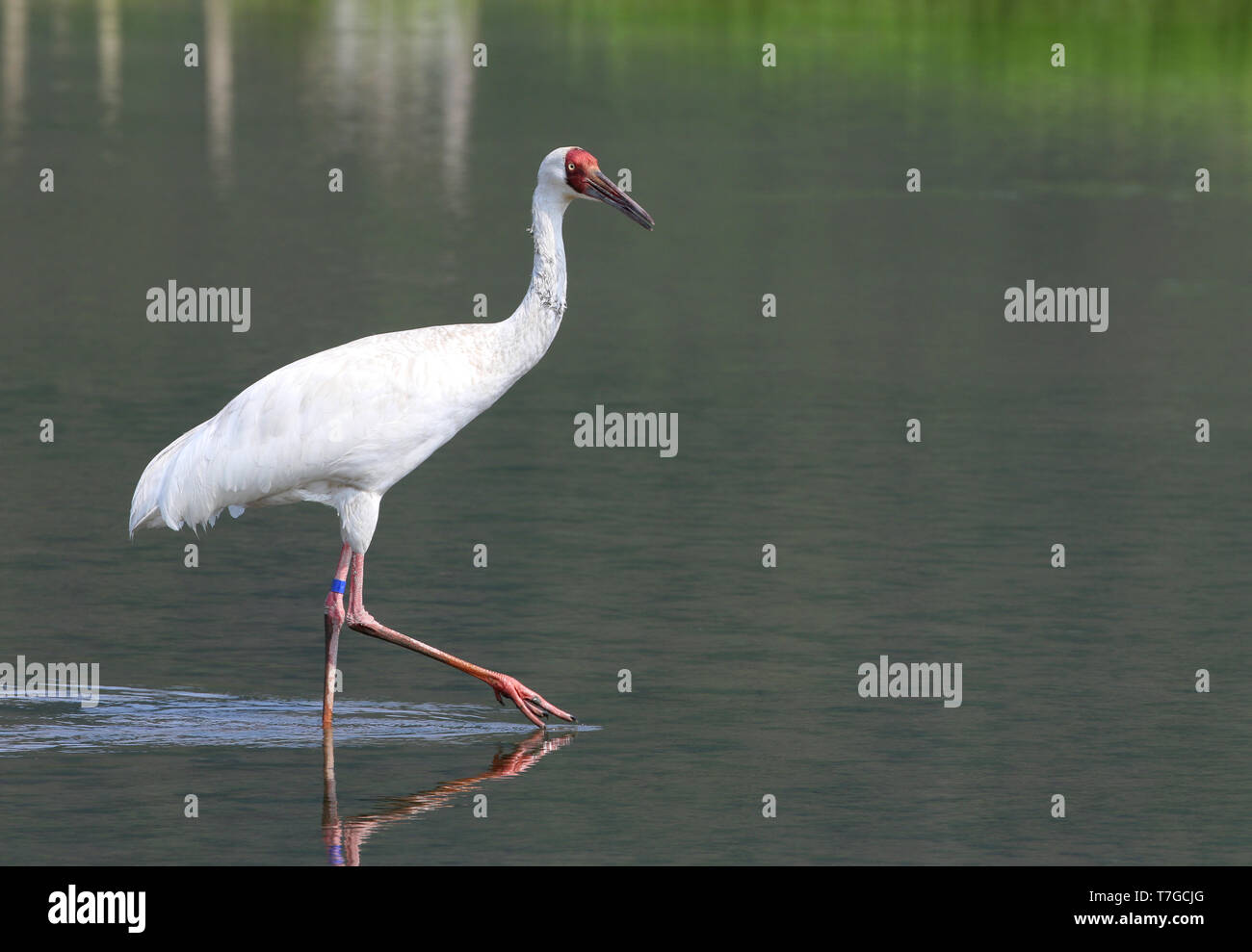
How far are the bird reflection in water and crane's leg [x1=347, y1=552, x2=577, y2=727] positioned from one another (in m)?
0.12

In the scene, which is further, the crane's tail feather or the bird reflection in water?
the crane's tail feather

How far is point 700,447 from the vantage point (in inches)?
652

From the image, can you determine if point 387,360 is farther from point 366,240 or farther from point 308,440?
point 366,240

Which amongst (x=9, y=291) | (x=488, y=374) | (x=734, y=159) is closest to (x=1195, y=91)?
(x=734, y=159)

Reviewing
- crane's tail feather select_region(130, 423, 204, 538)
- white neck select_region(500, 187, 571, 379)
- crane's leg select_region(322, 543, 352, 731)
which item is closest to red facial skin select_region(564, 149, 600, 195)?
white neck select_region(500, 187, 571, 379)

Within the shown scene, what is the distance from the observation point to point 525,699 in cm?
1101

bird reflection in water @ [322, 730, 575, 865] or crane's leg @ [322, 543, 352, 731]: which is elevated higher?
crane's leg @ [322, 543, 352, 731]

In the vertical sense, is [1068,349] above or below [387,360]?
above

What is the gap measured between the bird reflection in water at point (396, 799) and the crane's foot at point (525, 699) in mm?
90

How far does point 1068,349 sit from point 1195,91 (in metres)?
18.5

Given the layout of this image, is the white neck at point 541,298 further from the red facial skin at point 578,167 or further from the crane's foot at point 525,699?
the crane's foot at point 525,699

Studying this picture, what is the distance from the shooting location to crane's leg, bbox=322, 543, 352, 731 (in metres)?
10.9

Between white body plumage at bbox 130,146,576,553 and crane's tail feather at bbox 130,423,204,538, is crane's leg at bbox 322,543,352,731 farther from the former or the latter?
crane's tail feather at bbox 130,423,204,538

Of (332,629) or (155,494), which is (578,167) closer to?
(332,629)
